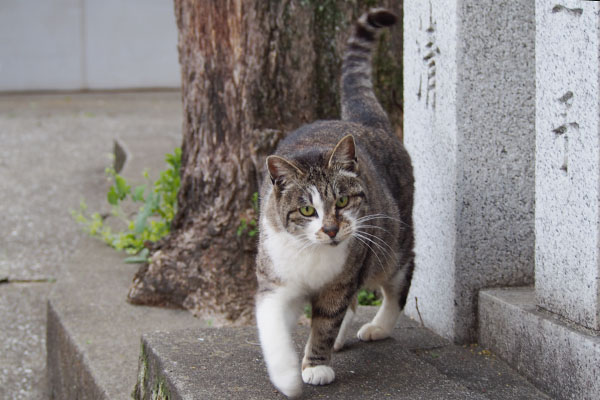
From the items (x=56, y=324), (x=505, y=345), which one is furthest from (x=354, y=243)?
(x=56, y=324)

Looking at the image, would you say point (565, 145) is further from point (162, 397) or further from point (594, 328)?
point (162, 397)

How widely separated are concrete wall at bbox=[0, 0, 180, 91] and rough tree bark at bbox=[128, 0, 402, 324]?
9824 millimetres

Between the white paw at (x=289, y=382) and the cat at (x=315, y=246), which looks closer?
the white paw at (x=289, y=382)

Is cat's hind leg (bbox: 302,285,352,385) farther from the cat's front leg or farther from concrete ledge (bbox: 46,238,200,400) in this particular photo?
concrete ledge (bbox: 46,238,200,400)

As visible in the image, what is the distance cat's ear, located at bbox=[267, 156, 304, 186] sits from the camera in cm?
278

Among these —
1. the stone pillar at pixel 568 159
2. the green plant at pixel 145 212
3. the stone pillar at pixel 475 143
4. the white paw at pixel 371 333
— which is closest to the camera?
the stone pillar at pixel 568 159

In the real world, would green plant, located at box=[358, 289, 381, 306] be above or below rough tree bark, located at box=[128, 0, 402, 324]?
below

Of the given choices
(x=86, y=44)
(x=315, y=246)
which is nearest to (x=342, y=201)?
(x=315, y=246)

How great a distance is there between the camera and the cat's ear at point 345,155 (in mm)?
2788

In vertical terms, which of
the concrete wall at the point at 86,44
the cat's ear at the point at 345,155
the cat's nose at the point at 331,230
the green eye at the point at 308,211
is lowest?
the cat's nose at the point at 331,230

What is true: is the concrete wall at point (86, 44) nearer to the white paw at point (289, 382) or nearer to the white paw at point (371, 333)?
the white paw at point (371, 333)

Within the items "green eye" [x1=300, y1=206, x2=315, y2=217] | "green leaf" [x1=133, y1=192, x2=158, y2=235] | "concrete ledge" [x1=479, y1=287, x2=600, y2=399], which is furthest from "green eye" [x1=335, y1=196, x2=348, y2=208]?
"green leaf" [x1=133, y1=192, x2=158, y2=235]

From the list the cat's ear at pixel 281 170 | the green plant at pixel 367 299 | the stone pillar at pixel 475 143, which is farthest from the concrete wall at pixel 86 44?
the cat's ear at pixel 281 170

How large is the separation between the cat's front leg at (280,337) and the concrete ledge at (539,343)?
878 mm
